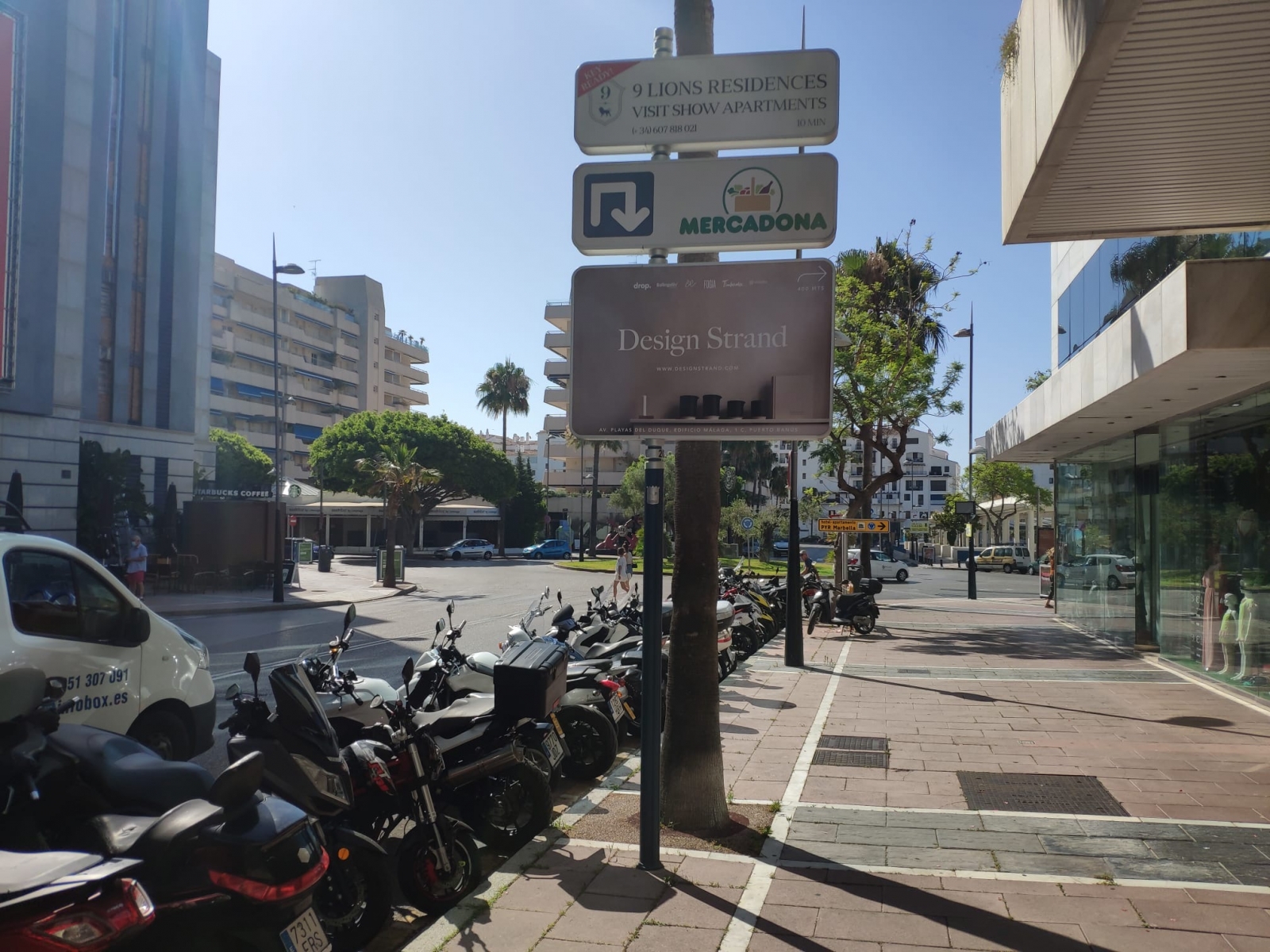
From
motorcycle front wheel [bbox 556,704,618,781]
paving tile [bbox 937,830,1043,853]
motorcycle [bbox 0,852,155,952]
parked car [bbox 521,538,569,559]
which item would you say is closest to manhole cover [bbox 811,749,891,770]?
motorcycle front wheel [bbox 556,704,618,781]

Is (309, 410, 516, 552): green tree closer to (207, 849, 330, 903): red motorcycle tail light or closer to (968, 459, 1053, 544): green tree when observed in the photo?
(968, 459, 1053, 544): green tree

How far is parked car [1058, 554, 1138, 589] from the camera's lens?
56.1 feet

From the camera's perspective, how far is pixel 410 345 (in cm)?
10175

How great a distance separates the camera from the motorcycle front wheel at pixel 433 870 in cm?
485

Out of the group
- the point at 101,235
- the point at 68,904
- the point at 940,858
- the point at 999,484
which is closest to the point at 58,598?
the point at 68,904

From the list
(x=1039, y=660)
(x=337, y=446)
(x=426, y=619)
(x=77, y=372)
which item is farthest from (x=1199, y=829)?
(x=337, y=446)

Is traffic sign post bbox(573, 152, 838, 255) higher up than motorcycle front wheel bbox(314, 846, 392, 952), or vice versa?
traffic sign post bbox(573, 152, 838, 255)

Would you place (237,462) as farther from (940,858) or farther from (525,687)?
(940,858)

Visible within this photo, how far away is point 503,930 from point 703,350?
2887 millimetres

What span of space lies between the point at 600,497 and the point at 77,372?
55.8 metres

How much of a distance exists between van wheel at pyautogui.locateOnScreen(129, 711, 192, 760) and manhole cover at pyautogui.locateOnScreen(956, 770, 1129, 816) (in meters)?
5.28

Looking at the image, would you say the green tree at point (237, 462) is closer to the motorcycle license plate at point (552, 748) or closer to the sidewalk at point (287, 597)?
the sidewalk at point (287, 597)

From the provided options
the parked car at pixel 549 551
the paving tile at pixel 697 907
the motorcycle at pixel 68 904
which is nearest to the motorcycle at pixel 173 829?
the motorcycle at pixel 68 904

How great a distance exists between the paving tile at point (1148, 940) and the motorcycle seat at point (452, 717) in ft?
10.4
